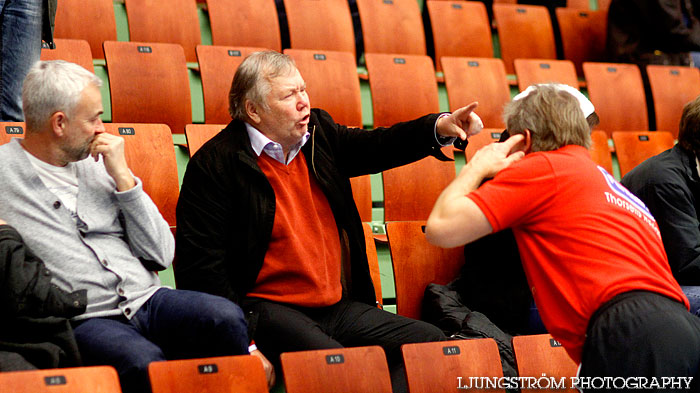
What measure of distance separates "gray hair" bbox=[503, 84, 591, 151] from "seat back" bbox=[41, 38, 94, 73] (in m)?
1.64

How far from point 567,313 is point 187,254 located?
883 millimetres

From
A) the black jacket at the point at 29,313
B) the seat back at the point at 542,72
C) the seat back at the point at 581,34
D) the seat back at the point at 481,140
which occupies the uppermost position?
the seat back at the point at 581,34

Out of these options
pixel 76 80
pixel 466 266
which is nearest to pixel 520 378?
pixel 466 266

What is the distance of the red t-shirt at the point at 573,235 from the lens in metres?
1.49

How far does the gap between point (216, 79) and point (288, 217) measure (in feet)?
3.42

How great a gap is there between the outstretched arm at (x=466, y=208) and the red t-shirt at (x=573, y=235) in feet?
0.08

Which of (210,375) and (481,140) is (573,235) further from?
(481,140)

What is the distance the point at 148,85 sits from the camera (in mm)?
2766

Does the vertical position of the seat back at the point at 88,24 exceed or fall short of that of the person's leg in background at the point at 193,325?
it exceeds it

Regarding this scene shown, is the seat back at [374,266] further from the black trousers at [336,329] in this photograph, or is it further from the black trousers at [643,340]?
the black trousers at [643,340]

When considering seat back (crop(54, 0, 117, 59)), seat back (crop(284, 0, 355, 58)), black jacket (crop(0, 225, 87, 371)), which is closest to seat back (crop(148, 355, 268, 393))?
black jacket (crop(0, 225, 87, 371))

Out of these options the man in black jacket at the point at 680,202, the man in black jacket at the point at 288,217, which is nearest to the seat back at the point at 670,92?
the man in black jacket at the point at 680,202

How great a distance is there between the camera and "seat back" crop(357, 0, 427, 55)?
11.8 ft

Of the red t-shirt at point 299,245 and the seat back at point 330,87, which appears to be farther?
the seat back at point 330,87
